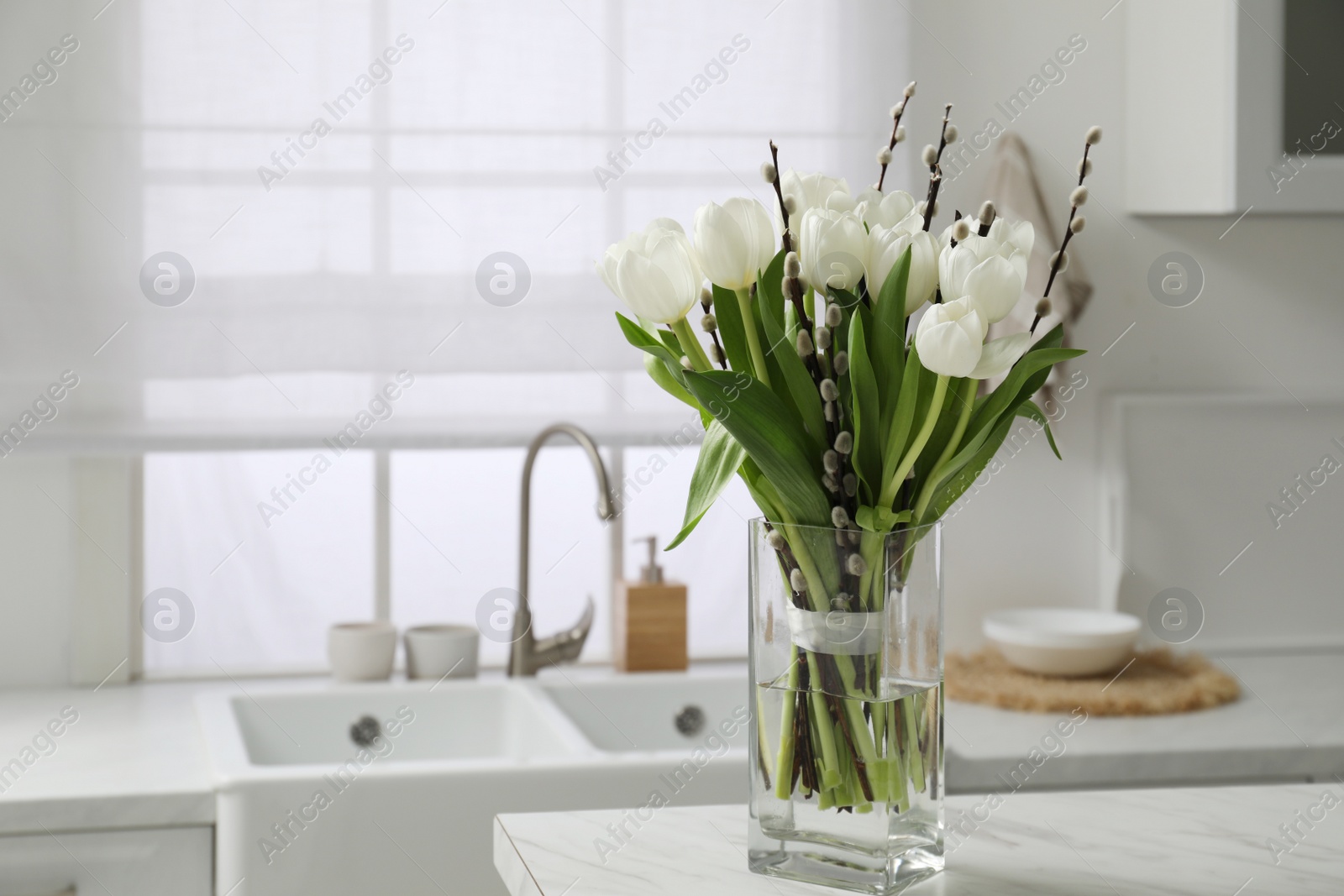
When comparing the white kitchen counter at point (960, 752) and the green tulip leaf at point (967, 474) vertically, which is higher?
the green tulip leaf at point (967, 474)

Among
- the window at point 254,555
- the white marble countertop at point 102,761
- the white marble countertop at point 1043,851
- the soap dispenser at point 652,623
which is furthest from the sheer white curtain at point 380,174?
the white marble countertop at point 1043,851

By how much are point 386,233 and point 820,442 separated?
49.4 inches

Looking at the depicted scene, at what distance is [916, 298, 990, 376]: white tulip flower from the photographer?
659mm

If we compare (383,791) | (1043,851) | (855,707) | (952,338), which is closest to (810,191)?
(952,338)

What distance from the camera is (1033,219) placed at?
6.35ft

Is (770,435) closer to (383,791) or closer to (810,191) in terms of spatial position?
(810,191)

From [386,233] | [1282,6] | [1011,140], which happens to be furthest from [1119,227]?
[386,233]

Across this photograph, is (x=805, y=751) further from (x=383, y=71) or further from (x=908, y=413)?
(x=383, y=71)

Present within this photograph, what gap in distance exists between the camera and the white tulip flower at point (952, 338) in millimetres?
659

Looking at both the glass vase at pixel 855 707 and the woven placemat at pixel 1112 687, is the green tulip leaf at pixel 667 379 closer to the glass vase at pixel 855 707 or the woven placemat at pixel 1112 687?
the glass vase at pixel 855 707

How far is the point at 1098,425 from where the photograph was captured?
204 centimetres

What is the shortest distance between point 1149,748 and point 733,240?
1.08 metres

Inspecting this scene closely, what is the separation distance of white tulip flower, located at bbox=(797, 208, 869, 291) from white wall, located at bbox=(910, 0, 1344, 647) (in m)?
1.32

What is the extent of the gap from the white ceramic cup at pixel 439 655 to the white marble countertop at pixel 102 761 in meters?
0.31
